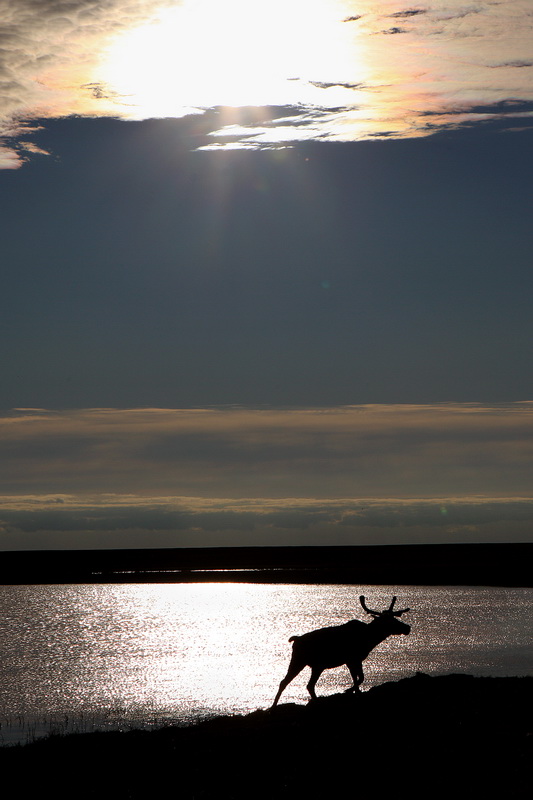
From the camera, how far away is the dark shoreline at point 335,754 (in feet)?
44.4

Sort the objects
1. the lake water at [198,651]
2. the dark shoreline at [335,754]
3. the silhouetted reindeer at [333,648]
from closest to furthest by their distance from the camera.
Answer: the dark shoreline at [335,754], the silhouetted reindeer at [333,648], the lake water at [198,651]

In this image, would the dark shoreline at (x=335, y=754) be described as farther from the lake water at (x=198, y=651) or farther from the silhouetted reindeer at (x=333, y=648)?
the lake water at (x=198, y=651)

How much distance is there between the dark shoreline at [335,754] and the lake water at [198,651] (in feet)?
33.6

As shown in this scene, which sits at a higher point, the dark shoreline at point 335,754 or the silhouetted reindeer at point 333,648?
the dark shoreline at point 335,754

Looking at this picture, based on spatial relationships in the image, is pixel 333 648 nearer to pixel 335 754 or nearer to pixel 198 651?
pixel 335 754

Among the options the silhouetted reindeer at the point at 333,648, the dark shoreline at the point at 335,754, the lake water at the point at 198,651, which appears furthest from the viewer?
the lake water at the point at 198,651

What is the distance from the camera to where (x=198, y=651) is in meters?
53.5

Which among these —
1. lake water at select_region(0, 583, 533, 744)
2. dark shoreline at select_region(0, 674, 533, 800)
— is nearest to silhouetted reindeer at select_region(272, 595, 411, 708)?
dark shoreline at select_region(0, 674, 533, 800)

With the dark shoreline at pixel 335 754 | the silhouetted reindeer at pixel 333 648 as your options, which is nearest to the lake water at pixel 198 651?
the dark shoreline at pixel 335 754

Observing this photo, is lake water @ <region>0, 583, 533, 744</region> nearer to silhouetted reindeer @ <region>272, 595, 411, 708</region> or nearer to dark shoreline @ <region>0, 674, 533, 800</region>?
dark shoreline @ <region>0, 674, 533, 800</region>

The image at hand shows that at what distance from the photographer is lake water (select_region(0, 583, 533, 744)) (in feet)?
108

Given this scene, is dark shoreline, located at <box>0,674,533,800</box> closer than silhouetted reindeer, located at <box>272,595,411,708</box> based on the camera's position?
Yes

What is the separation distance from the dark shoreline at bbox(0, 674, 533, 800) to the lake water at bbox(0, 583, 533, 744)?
33.6 ft

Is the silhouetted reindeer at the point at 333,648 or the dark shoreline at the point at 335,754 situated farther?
the silhouetted reindeer at the point at 333,648
